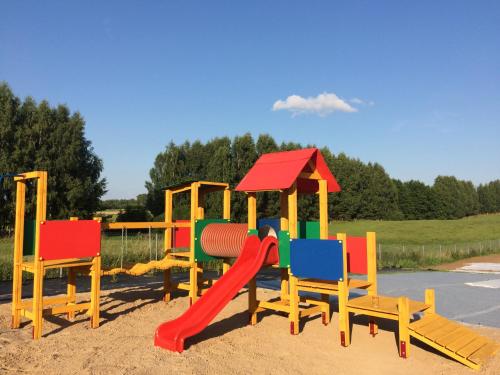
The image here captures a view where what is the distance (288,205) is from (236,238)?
1431 millimetres

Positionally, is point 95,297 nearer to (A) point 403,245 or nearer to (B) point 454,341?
(B) point 454,341

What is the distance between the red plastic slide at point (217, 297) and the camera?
6750mm

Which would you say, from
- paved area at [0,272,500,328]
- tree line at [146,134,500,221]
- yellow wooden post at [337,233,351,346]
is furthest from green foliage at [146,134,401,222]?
yellow wooden post at [337,233,351,346]

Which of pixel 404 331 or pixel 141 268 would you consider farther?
pixel 141 268

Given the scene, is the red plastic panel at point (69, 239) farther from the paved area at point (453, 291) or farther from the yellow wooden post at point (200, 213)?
the paved area at point (453, 291)

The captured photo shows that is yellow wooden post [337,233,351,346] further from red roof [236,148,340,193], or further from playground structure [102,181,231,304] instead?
playground structure [102,181,231,304]

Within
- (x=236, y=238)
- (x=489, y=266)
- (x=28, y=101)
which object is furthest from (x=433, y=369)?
(x=28, y=101)

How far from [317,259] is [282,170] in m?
2.00

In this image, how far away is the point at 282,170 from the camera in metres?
8.52

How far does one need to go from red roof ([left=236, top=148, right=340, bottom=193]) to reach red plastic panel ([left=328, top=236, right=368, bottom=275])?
161cm

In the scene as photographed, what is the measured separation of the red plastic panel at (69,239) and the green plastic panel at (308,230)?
4.33m

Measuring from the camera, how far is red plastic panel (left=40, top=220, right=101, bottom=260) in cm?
747

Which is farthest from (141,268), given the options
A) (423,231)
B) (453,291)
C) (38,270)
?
(423,231)

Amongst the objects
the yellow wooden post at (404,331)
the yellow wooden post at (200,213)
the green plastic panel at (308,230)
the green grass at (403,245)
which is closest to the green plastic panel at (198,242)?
the yellow wooden post at (200,213)
